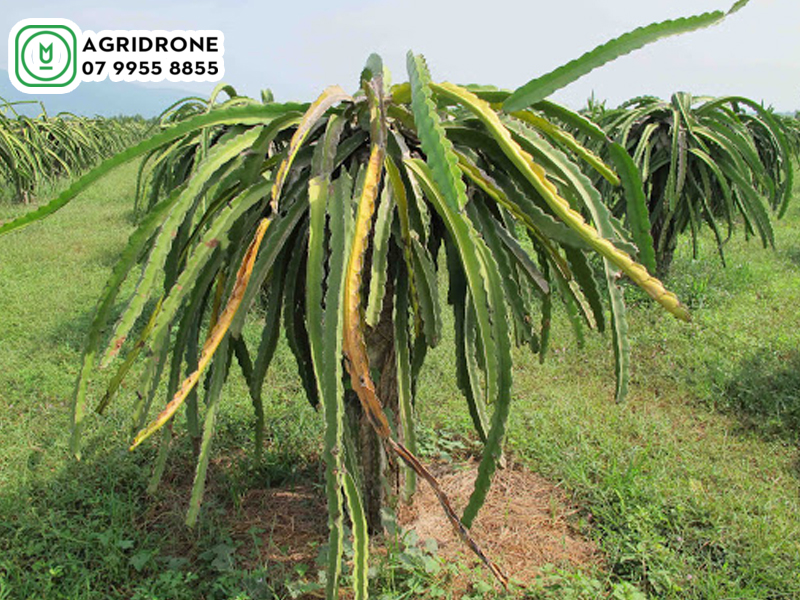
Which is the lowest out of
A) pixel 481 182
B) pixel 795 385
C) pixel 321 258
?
pixel 795 385

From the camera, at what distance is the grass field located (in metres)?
1.90

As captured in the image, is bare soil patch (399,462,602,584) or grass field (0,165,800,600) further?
bare soil patch (399,462,602,584)

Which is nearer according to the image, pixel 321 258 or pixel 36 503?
pixel 321 258

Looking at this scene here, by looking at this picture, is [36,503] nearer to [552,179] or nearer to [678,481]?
[552,179]

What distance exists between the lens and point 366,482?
199 centimetres

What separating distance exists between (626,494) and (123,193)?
10254 millimetres

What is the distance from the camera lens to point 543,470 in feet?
8.20

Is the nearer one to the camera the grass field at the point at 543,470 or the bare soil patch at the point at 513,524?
the grass field at the point at 543,470

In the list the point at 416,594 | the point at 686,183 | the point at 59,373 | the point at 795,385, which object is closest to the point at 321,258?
the point at 416,594

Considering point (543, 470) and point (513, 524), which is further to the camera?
point (543, 470)

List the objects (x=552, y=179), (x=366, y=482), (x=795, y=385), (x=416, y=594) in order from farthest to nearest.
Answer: (x=795, y=385), (x=366, y=482), (x=416, y=594), (x=552, y=179)

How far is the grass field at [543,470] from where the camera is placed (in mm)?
1896

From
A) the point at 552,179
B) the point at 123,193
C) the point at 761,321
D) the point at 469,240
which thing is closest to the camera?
the point at 469,240

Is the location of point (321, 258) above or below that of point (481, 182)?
below
